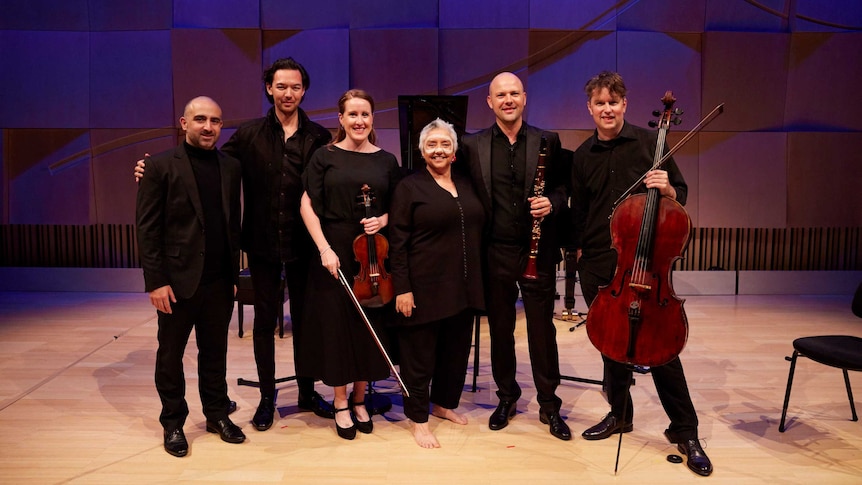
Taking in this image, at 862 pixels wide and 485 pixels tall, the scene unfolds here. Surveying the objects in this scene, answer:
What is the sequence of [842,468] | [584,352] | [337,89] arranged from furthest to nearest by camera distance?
[337,89] < [584,352] < [842,468]

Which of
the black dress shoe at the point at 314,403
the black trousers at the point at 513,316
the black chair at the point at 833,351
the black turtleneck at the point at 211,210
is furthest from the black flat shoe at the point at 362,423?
the black chair at the point at 833,351

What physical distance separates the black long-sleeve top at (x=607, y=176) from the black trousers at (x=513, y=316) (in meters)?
0.25

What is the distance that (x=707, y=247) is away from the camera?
6637mm

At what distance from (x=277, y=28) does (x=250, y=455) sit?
14.6 feet

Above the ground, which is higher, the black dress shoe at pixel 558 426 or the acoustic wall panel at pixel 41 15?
the acoustic wall panel at pixel 41 15

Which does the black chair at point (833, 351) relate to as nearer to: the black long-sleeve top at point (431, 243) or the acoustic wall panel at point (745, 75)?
the black long-sleeve top at point (431, 243)

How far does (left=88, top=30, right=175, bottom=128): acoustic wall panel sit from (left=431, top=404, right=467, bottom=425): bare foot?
4279 mm

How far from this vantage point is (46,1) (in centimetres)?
643

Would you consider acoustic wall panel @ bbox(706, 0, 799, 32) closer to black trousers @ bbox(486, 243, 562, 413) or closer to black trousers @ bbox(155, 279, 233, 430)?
black trousers @ bbox(486, 243, 562, 413)

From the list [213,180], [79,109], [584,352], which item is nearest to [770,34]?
[584,352]

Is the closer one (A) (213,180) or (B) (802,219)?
(A) (213,180)

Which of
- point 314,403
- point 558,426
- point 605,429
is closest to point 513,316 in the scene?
point 558,426

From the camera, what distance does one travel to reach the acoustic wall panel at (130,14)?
636cm

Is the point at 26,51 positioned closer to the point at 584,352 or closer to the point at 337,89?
the point at 337,89
